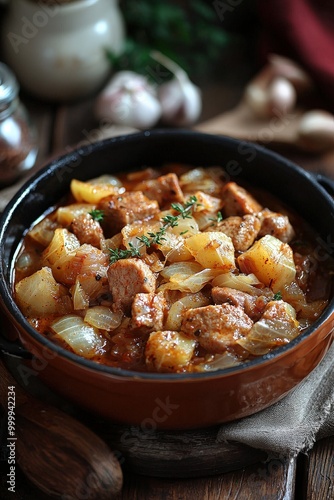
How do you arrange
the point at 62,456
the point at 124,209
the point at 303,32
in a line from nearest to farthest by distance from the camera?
the point at 62,456, the point at 124,209, the point at 303,32

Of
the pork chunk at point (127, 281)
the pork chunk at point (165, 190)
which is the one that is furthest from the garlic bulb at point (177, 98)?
the pork chunk at point (127, 281)

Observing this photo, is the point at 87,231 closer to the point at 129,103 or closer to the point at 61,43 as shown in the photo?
the point at 129,103

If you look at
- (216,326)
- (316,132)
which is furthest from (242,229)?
(316,132)

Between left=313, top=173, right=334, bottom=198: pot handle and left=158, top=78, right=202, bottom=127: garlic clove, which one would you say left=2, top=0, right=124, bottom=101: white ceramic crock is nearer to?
left=158, top=78, right=202, bottom=127: garlic clove

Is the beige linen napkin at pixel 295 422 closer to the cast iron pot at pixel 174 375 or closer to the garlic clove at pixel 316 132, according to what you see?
the cast iron pot at pixel 174 375

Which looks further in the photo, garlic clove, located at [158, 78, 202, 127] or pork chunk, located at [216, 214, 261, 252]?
garlic clove, located at [158, 78, 202, 127]

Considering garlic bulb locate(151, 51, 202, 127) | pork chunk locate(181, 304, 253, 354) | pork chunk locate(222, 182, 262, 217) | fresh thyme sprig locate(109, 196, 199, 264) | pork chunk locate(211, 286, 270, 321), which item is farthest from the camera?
garlic bulb locate(151, 51, 202, 127)

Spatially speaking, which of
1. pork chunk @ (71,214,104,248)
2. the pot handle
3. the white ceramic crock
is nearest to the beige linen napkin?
the pot handle
